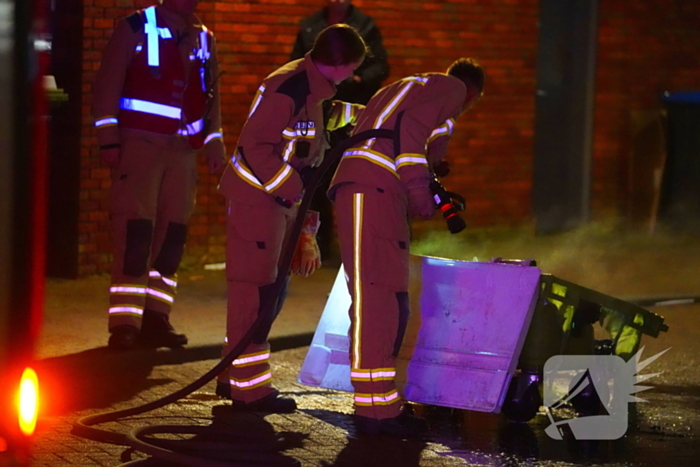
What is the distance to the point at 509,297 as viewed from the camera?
19.9ft

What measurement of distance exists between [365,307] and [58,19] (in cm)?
476

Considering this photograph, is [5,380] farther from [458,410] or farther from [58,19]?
[58,19]

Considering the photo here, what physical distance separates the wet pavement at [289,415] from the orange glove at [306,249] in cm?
74

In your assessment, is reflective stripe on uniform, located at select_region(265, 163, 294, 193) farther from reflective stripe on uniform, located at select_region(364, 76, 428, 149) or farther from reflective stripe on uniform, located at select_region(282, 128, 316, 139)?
reflective stripe on uniform, located at select_region(364, 76, 428, 149)

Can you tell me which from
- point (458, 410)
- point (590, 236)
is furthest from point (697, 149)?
point (458, 410)

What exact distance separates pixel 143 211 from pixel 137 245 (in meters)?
0.20

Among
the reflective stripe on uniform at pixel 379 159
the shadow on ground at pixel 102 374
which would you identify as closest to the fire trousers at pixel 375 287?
the reflective stripe on uniform at pixel 379 159

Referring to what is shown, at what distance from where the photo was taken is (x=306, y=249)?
630 centimetres

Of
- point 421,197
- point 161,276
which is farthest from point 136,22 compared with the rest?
point 421,197

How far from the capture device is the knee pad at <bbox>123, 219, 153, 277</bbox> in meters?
7.20

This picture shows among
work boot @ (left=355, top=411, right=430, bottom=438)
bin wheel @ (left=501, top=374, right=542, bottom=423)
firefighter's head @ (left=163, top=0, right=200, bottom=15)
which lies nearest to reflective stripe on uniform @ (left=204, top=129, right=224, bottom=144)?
firefighter's head @ (left=163, top=0, right=200, bottom=15)

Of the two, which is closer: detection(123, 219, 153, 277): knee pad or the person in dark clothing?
detection(123, 219, 153, 277): knee pad

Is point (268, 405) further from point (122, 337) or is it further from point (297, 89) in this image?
point (297, 89)

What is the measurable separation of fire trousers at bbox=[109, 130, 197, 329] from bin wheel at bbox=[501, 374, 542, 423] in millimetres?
2340
